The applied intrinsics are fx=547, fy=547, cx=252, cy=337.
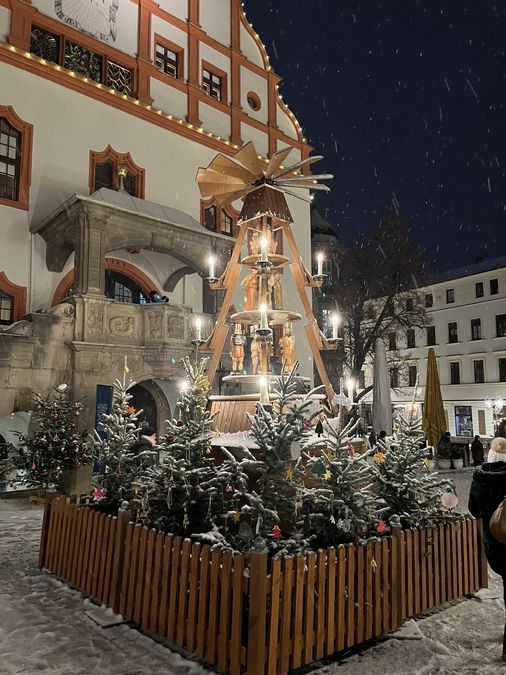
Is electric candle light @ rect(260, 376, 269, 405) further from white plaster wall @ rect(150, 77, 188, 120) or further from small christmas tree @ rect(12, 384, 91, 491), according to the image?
white plaster wall @ rect(150, 77, 188, 120)

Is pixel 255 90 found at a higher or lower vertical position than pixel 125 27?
higher

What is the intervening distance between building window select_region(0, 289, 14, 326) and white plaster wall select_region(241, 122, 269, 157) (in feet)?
40.8

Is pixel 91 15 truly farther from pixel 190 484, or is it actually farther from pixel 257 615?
pixel 257 615

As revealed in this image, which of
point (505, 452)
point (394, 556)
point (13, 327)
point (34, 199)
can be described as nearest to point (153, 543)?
point (394, 556)

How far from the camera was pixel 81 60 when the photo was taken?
1897 centimetres

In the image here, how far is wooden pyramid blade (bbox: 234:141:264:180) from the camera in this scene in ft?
27.8

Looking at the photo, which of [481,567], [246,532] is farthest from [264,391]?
[481,567]

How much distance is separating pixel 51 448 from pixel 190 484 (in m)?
7.28

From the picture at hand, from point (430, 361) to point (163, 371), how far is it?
35.1ft

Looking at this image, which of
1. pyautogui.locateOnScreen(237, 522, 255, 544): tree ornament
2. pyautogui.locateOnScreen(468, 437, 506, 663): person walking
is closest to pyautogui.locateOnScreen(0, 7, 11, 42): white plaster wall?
pyautogui.locateOnScreen(237, 522, 255, 544): tree ornament

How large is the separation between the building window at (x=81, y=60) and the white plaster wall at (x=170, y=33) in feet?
7.71

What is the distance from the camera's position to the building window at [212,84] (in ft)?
75.4

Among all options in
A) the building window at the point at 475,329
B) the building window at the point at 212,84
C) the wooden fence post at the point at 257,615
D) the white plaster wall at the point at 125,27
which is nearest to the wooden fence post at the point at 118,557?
the wooden fence post at the point at 257,615

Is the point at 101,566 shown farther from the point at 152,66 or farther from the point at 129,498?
the point at 152,66
